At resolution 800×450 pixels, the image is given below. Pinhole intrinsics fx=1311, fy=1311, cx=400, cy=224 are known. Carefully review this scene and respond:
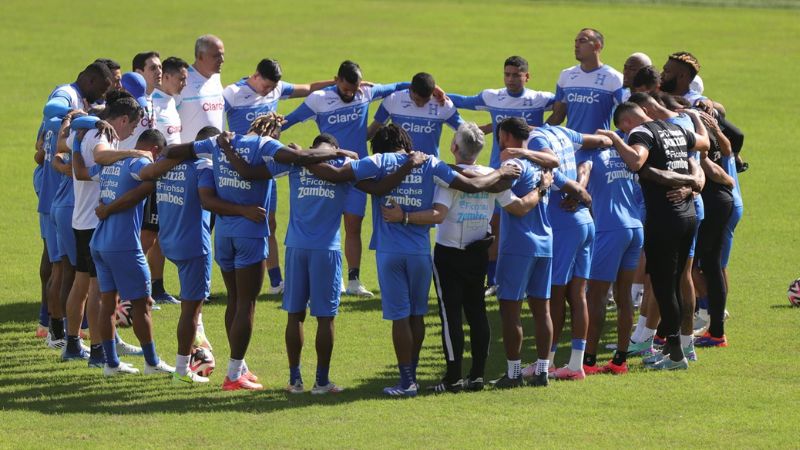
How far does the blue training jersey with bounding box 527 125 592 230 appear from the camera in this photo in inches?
450

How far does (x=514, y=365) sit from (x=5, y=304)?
21.3ft

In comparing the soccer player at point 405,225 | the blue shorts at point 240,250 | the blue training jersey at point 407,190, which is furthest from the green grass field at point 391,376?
the blue training jersey at point 407,190

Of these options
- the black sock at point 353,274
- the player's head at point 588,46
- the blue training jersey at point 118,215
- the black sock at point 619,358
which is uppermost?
the player's head at point 588,46

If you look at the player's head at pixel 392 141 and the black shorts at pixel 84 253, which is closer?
the player's head at pixel 392 141

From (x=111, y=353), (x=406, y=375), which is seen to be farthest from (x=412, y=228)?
(x=111, y=353)

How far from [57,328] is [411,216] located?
4.27 meters

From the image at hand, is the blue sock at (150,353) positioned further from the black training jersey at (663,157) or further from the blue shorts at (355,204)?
the black training jersey at (663,157)

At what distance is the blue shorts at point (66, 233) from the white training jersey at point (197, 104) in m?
2.61

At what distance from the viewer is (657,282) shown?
11867 millimetres

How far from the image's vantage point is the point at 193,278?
11391 millimetres

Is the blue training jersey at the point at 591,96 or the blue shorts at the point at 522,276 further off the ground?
the blue training jersey at the point at 591,96

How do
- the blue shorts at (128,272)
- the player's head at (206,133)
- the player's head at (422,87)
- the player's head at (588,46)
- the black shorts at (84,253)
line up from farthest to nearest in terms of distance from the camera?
Result: the player's head at (588,46), the player's head at (422,87), the black shorts at (84,253), the blue shorts at (128,272), the player's head at (206,133)

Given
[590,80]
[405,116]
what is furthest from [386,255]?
[590,80]

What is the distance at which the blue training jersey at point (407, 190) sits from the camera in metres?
10.8
